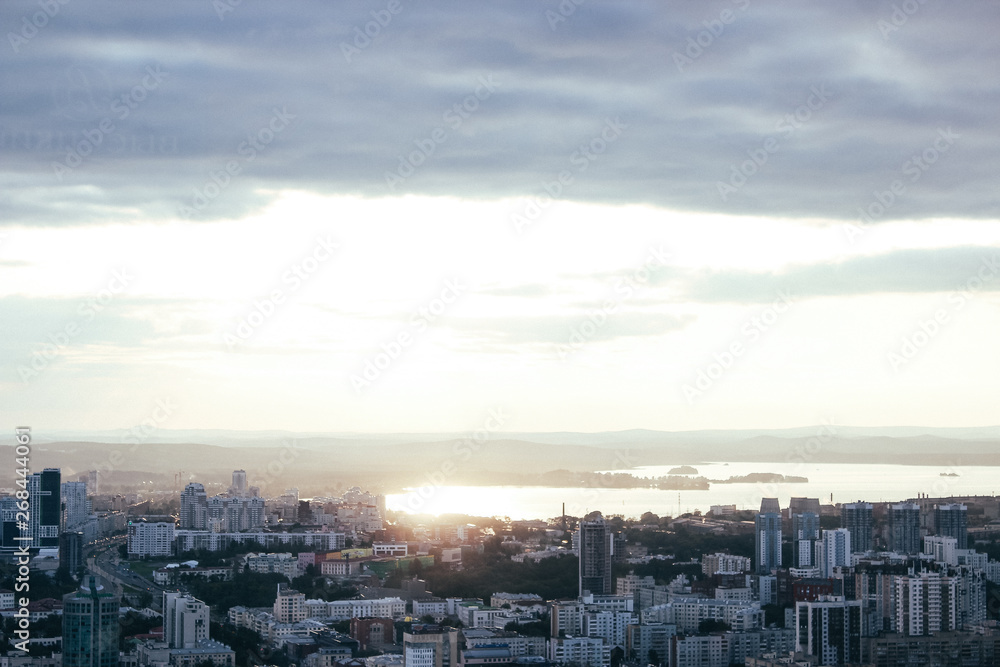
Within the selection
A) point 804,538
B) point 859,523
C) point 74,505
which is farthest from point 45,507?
point 859,523

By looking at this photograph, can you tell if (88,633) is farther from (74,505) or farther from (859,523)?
(74,505)

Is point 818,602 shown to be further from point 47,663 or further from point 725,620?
point 47,663

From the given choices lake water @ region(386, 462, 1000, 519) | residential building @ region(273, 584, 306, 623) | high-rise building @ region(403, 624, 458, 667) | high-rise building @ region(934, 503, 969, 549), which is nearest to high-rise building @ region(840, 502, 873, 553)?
high-rise building @ region(934, 503, 969, 549)

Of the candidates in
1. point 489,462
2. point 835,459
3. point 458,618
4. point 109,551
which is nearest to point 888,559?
point 458,618

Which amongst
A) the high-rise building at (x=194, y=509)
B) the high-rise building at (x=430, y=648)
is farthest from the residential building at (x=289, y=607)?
the high-rise building at (x=194, y=509)

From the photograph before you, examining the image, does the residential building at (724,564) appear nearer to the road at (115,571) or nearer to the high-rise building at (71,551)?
the road at (115,571)

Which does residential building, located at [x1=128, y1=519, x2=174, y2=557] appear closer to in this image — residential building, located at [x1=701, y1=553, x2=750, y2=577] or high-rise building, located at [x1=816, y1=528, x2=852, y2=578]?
residential building, located at [x1=701, y1=553, x2=750, y2=577]
